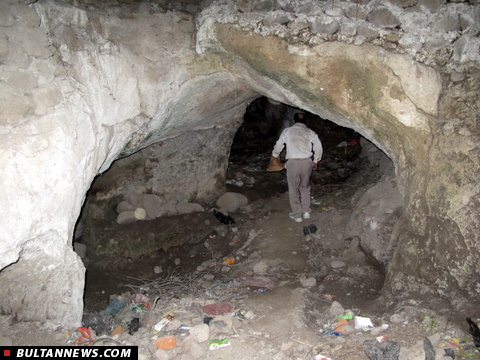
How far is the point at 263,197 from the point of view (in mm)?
6086

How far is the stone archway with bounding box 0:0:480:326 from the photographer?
254cm

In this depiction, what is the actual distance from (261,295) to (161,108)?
78.7 inches

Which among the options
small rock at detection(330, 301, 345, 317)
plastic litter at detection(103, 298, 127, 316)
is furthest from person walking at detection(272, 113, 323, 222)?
plastic litter at detection(103, 298, 127, 316)

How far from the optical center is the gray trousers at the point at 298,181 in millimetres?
4777

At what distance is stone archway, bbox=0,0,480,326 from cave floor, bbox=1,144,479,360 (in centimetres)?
35

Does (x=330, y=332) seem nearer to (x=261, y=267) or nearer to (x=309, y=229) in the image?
(x=261, y=267)

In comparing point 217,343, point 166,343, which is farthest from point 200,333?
point 166,343

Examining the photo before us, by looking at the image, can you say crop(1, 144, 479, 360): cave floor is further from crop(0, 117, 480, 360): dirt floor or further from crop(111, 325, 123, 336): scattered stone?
crop(111, 325, 123, 336): scattered stone

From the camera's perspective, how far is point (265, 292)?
363 centimetres

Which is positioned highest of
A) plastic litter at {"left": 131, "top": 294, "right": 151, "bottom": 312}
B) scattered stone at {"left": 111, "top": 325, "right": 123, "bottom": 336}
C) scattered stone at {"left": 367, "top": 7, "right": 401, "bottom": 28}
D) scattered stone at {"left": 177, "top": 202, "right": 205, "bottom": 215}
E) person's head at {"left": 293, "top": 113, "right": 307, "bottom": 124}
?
scattered stone at {"left": 367, "top": 7, "right": 401, "bottom": 28}

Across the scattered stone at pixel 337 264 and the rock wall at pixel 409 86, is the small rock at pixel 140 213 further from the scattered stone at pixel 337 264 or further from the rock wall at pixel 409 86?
the rock wall at pixel 409 86

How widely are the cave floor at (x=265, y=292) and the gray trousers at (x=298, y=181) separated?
7.8 inches

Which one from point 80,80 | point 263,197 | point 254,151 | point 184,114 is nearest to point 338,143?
point 254,151

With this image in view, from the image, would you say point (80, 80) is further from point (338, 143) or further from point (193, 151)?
point (338, 143)
